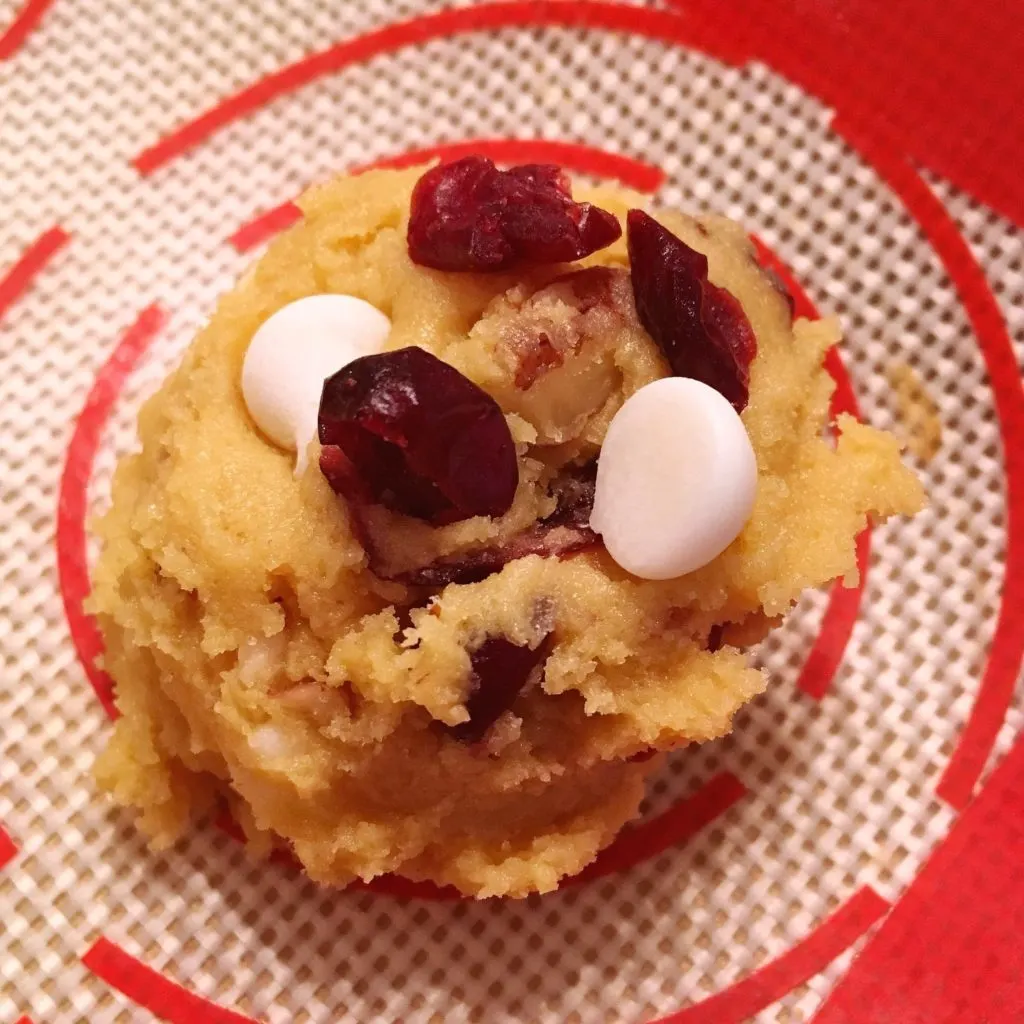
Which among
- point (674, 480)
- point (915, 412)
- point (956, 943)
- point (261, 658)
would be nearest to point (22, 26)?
point (261, 658)

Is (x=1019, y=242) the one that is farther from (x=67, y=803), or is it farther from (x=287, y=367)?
(x=67, y=803)

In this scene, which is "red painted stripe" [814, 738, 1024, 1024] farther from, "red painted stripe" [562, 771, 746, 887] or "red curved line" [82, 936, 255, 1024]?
"red curved line" [82, 936, 255, 1024]

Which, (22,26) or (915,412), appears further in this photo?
(22,26)

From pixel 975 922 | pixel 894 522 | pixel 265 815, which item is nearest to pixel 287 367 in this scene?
pixel 265 815

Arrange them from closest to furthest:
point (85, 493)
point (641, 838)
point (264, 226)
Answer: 1. point (641, 838)
2. point (85, 493)
3. point (264, 226)

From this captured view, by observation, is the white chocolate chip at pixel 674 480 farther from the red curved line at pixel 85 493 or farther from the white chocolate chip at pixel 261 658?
the red curved line at pixel 85 493

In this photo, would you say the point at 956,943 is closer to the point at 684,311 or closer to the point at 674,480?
the point at 674,480

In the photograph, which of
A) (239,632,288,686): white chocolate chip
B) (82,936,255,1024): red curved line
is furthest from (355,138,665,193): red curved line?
(82,936,255,1024): red curved line
